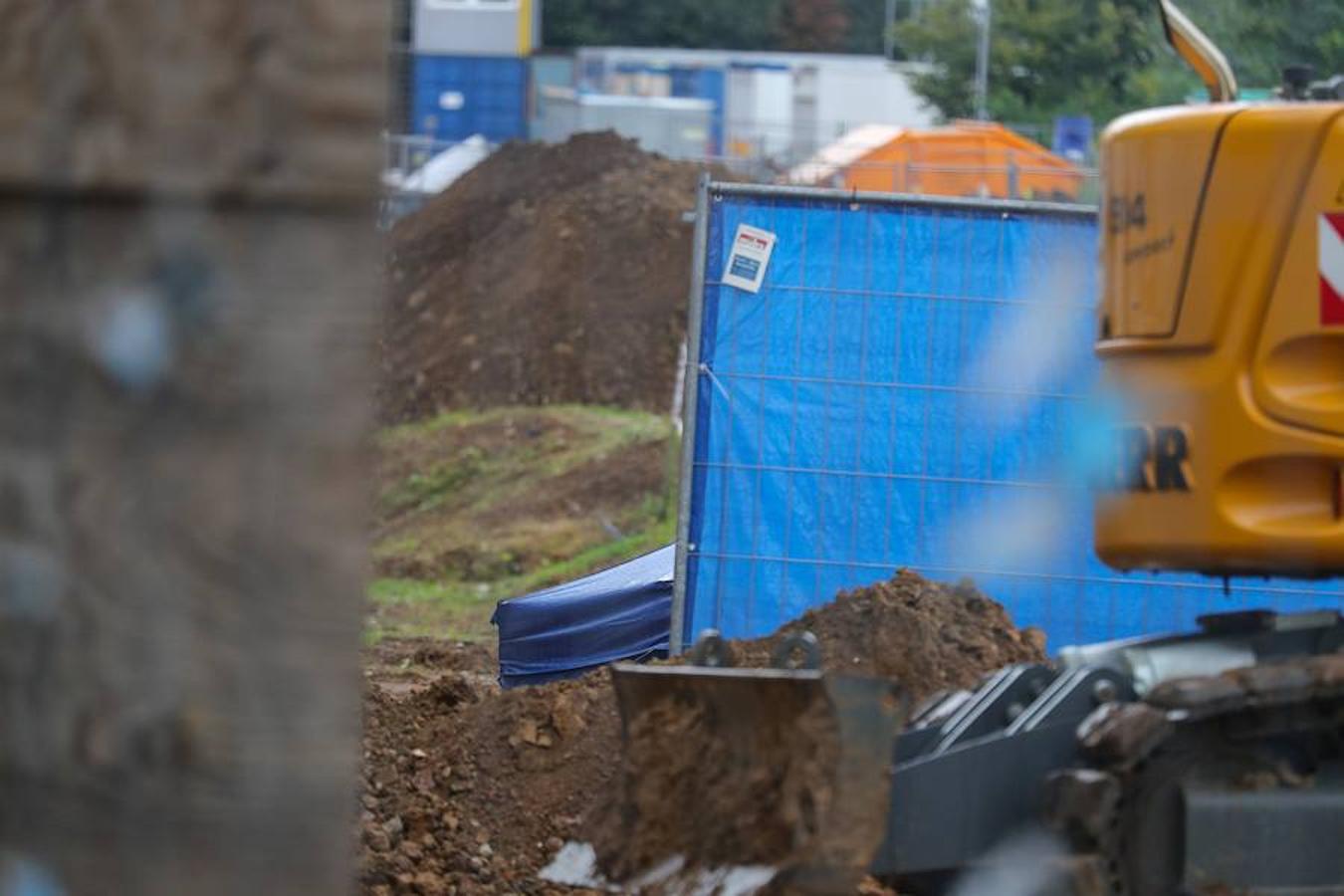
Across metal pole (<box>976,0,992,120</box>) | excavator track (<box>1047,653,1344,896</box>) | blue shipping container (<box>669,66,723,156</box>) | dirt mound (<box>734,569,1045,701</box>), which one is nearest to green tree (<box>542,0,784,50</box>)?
blue shipping container (<box>669,66,723,156</box>)

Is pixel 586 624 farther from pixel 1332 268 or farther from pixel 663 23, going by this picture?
pixel 663 23

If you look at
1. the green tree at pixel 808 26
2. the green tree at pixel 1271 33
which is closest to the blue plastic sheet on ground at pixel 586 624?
the green tree at pixel 1271 33

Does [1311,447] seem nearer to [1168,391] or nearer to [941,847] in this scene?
[1168,391]

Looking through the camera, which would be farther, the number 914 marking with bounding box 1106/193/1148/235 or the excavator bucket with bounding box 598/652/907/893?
the number 914 marking with bounding box 1106/193/1148/235

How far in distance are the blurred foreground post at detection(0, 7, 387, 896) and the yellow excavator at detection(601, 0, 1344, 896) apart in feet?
10.4

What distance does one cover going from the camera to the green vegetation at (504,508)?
1917 centimetres

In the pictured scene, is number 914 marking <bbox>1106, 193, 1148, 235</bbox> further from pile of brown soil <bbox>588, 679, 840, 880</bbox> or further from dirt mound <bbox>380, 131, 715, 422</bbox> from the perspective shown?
dirt mound <bbox>380, 131, 715, 422</bbox>

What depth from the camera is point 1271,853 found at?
5617mm

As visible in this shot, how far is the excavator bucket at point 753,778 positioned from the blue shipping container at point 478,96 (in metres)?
45.2

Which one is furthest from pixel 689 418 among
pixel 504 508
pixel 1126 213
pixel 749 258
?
pixel 504 508

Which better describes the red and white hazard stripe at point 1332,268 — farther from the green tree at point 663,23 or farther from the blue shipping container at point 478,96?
the green tree at point 663,23

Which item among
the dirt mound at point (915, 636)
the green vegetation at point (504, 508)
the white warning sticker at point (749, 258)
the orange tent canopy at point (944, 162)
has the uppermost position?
the white warning sticker at point (749, 258)

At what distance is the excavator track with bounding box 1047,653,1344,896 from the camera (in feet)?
17.9

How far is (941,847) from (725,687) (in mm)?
658
